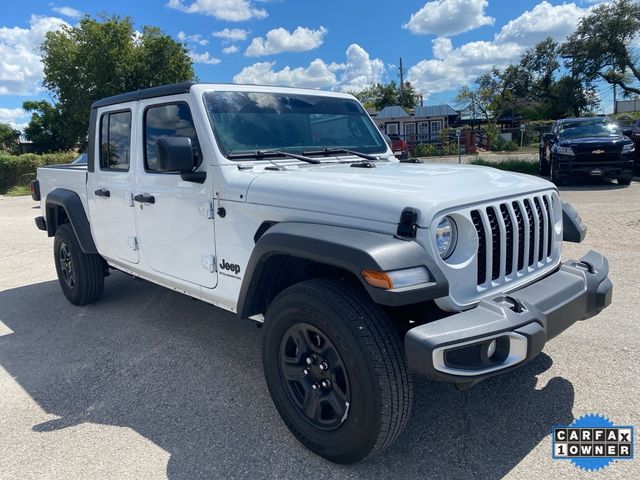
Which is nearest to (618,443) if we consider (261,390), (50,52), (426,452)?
(426,452)

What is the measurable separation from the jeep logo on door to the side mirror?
66 centimetres

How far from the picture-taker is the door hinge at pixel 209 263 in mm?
3436

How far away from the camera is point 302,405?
2770 mm

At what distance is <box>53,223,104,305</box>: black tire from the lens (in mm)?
5227

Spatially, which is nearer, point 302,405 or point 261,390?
point 302,405

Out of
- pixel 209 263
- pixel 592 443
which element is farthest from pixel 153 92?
pixel 592 443

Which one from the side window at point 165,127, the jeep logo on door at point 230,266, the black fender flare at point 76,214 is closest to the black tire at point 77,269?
the black fender flare at point 76,214

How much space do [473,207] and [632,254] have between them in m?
4.97

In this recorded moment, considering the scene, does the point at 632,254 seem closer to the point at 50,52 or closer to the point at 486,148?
the point at 486,148

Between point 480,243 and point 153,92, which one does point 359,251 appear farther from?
point 153,92

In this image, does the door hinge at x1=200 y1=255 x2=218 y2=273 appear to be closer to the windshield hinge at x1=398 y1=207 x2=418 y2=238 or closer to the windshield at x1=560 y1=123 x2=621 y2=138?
the windshield hinge at x1=398 y1=207 x2=418 y2=238

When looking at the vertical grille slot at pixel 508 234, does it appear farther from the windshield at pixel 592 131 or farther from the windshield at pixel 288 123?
the windshield at pixel 592 131

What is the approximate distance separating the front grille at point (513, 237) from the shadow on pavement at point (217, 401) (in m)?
0.87

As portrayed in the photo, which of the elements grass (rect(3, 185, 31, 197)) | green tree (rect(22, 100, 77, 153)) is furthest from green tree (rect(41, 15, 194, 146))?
grass (rect(3, 185, 31, 197))
